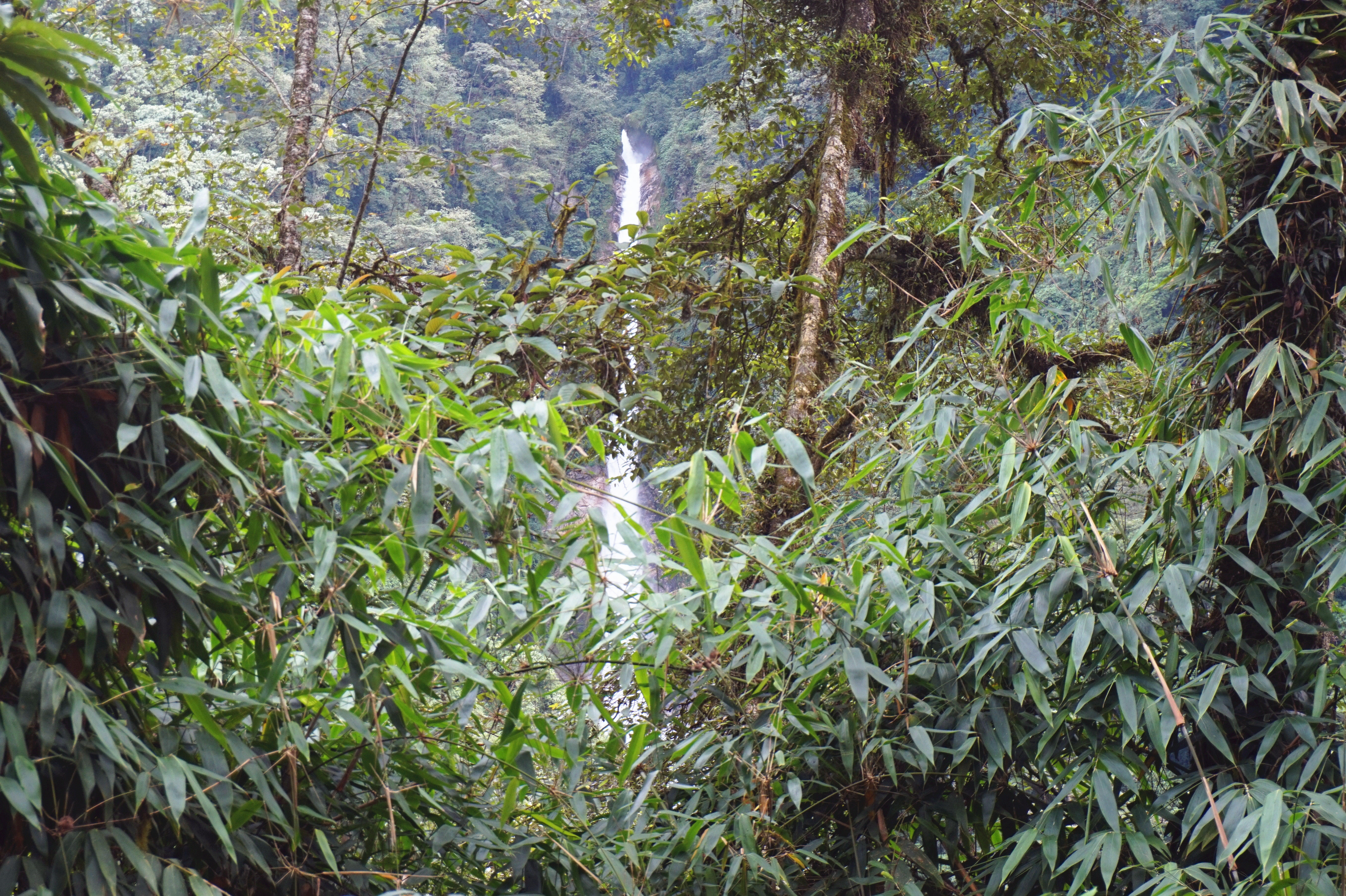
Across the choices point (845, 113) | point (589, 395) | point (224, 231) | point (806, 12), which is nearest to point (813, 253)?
point (845, 113)

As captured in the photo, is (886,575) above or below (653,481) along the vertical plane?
below

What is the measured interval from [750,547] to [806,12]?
3.10m

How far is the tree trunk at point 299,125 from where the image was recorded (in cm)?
279

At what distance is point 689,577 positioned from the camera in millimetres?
1587

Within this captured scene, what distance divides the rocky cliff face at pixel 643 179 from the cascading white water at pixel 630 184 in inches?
1.0

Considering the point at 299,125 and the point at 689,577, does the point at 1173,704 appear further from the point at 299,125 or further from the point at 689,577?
the point at 299,125

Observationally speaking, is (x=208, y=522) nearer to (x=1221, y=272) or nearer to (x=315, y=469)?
(x=315, y=469)

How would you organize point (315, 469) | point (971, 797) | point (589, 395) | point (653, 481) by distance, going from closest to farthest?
point (315, 469) → point (653, 481) → point (971, 797) → point (589, 395)

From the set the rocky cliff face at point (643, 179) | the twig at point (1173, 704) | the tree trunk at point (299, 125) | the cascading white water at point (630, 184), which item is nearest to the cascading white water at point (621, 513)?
the twig at point (1173, 704)

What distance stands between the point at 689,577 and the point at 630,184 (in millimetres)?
13548

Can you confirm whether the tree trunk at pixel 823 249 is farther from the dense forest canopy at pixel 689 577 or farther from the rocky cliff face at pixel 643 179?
the rocky cliff face at pixel 643 179

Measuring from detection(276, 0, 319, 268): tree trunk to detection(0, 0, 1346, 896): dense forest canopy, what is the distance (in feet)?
2.92

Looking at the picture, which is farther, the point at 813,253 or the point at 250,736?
the point at 813,253

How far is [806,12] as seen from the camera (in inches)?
151
